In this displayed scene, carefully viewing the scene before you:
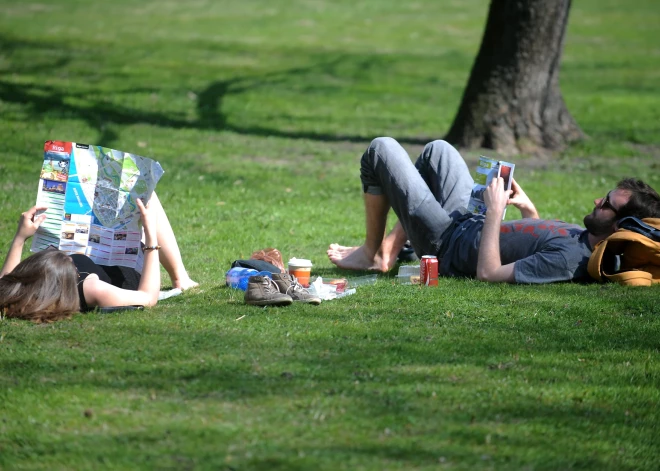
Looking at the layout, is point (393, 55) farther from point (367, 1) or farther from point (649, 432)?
point (649, 432)

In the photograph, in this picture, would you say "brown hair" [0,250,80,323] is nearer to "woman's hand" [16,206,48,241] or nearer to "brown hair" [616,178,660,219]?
"woman's hand" [16,206,48,241]

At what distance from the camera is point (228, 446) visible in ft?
11.5

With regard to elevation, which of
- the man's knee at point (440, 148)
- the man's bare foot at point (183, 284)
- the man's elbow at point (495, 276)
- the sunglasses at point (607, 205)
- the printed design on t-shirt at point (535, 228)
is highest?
the man's knee at point (440, 148)

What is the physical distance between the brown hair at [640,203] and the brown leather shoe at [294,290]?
6.47 feet

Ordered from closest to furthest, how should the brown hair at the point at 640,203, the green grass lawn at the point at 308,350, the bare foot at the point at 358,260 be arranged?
the green grass lawn at the point at 308,350
the brown hair at the point at 640,203
the bare foot at the point at 358,260

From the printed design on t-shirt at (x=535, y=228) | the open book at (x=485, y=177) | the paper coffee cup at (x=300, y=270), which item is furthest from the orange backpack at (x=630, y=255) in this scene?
the paper coffee cup at (x=300, y=270)

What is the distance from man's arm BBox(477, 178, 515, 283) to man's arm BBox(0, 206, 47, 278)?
269cm

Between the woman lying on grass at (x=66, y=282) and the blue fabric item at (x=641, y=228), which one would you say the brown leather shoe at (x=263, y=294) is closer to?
the woman lying on grass at (x=66, y=282)

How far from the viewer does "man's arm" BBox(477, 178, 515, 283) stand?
5.85 meters

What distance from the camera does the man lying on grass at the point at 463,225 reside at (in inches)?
231

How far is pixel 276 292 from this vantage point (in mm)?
5512

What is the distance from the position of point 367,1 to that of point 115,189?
26.6m

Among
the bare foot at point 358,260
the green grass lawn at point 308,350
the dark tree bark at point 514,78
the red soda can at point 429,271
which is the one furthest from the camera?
the dark tree bark at point 514,78

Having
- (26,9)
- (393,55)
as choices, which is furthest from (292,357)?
(26,9)
